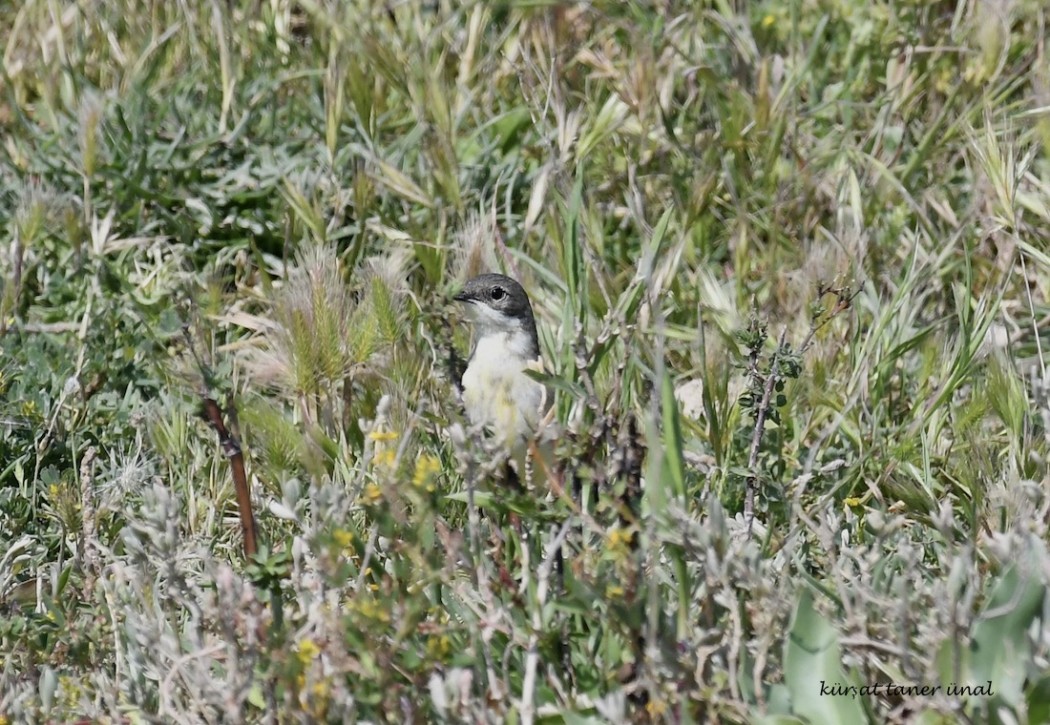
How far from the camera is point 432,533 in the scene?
2.84m

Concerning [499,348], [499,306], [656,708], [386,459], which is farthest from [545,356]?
[656,708]

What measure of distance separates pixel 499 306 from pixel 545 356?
0.39 m

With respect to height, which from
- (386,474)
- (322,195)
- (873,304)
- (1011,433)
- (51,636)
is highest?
(322,195)

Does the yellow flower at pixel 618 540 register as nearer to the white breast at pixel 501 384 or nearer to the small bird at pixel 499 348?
the white breast at pixel 501 384

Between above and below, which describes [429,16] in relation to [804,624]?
above

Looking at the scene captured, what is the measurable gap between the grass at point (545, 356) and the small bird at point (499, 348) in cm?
12

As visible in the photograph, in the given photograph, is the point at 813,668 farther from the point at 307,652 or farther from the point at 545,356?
the point at 545,356

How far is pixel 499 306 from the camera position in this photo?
496cm

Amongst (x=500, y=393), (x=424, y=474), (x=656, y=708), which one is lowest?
(x=656, y=708)

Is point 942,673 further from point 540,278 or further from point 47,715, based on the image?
point 540,278

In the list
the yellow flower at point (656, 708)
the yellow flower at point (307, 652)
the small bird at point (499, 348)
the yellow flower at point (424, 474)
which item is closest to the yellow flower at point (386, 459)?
the yellow flower at point (424, 474)

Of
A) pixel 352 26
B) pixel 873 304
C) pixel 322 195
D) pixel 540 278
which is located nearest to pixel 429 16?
pixel 352 26

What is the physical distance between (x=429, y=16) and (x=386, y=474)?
4.05 metres

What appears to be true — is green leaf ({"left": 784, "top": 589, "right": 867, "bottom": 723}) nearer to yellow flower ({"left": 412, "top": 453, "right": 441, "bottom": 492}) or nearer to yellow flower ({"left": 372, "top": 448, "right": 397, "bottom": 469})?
yellow flower ({"left": 412, "top": 453, "right": 441, "bottom": 492})
